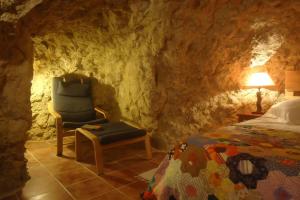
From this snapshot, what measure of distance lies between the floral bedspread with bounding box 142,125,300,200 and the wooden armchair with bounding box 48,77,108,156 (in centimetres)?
199

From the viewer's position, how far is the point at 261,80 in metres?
3.43

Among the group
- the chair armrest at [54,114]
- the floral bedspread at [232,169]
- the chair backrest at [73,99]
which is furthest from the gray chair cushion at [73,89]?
the floral bedspread at [232,169]

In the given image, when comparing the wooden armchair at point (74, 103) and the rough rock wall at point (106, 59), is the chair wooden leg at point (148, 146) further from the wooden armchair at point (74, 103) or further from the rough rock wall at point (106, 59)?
the wooden armchair at point (74, 103)

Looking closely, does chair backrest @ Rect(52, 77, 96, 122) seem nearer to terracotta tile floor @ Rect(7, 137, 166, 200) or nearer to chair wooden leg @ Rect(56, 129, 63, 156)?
chair wooden leg @ Rect(56, 129, 63, 156)

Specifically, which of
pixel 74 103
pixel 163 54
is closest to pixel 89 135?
pixel 74 103

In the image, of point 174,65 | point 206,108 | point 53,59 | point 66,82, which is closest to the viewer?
point 174,65

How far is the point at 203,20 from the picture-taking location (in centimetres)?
321

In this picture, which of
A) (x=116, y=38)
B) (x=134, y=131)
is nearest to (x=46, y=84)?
(x=116, y=38)

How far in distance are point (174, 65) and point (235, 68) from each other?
1054 millimetres

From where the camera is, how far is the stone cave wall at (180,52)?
318cm

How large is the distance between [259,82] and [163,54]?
141cm

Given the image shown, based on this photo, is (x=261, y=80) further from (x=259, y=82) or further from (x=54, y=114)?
(x=54, y=114)

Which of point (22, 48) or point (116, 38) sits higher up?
point (116, 38)

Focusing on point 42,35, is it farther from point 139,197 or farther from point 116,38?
point 139,197
